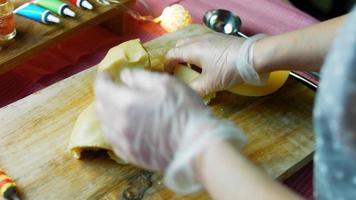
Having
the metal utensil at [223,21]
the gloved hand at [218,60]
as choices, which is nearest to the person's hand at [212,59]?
the gloved hand at [218,60]

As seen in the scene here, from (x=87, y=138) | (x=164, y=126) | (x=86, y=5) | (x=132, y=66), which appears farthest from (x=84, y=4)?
(x=164, y=126)

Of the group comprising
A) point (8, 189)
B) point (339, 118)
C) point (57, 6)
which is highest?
point (339, 118)

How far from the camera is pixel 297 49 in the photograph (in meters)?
0.75

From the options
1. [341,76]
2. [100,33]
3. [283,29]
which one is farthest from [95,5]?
[341,76]

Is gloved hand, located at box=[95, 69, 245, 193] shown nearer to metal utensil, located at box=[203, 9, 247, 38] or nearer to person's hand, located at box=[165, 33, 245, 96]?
person's hand, located at box=[165, 33, 245, 96]

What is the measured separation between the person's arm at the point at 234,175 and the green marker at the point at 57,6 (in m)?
0.53

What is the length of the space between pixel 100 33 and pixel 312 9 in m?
0.46

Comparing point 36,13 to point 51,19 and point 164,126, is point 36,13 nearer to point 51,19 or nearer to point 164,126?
point 51,19

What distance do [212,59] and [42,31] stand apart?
32cm

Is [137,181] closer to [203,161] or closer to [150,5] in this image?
[203,161]

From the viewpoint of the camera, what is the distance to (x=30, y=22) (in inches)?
36.7

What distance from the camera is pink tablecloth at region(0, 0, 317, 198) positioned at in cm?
92

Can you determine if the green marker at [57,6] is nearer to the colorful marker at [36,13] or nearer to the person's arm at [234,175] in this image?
the colorful marker at [36,13]

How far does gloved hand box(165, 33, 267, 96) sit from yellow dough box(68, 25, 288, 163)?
2 cm
